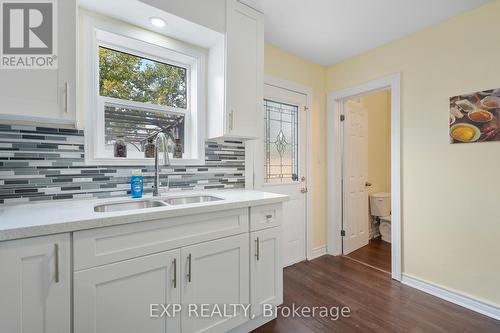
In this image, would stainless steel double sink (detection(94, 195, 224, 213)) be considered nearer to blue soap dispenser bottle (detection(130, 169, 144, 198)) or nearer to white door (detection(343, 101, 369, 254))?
blue soap dispenser bottle (detection(130, 169, 144, 198))

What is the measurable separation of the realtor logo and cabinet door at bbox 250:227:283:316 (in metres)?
1.59

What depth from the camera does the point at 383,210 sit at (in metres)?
3.58

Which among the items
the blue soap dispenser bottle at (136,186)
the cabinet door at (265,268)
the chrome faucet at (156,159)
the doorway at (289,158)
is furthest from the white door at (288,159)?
the blue soap dispenser bottle at (136,186)

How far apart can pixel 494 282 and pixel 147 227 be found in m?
2.65

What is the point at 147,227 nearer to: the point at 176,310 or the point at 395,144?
the point at 176,310

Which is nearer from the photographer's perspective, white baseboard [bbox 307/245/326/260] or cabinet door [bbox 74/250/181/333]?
cabinet door [bbox 74/250/181/333]

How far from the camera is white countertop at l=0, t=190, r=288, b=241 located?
948 millimetres

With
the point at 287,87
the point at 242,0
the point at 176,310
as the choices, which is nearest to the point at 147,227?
the point at 176,310

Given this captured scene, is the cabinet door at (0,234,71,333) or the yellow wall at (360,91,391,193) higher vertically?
the yellow wall at (360,91,391,193)

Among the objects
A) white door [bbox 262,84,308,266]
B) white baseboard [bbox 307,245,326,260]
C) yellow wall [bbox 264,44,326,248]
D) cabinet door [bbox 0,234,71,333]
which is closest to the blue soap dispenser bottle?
cabinet door [bbox 0,234,71,333]

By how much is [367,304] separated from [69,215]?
2.28m

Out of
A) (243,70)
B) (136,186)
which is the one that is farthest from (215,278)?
(243,70)

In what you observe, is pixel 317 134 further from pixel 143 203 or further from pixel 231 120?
pixel 143 203

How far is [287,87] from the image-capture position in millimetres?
2762
